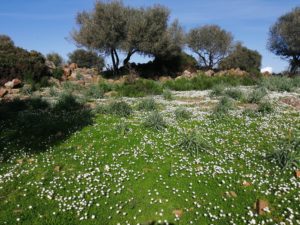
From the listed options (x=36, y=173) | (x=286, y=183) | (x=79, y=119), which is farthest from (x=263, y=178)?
(x=79, y=119)

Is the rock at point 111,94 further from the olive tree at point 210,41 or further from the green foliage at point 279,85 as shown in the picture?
the olive tree at point 210,41

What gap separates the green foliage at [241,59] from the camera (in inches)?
2276

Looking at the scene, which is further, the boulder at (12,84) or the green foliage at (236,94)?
the boulder at (12,84)

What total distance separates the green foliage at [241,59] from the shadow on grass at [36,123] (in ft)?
145

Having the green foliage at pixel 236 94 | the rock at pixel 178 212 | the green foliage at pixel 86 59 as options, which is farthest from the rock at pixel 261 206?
the green foliage at pixel 86 59

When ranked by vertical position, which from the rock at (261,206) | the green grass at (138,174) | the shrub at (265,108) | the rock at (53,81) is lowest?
the rock at (261,206)

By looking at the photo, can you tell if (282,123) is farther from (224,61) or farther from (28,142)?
(224,61)

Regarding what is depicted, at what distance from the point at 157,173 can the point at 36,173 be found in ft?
12.4

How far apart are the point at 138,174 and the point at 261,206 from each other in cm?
350

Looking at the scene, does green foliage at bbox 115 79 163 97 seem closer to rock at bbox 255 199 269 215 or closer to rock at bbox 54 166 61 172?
rock at bbox 54 166 61 172

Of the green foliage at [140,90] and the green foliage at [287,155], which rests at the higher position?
the green foliage at [140,90]

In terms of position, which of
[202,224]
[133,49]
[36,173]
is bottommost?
[202,224]

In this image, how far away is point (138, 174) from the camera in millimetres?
8875

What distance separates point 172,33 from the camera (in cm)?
4612
